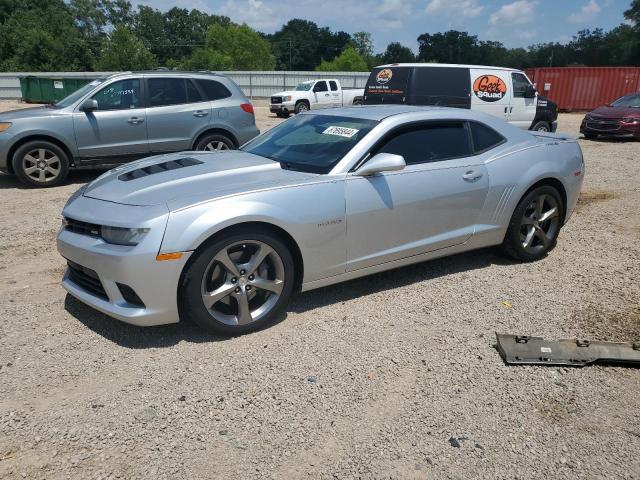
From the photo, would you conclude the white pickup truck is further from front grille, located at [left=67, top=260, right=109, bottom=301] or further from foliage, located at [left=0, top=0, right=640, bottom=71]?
foliage, located at [left=0, top=0, right=640, bottom=71]

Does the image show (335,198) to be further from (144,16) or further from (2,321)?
(144,16)

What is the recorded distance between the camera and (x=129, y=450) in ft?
8.17

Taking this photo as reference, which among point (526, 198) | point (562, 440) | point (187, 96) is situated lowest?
point (562, 440)

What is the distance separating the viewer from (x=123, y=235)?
3238 mm

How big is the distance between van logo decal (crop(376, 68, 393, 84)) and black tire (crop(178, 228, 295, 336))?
9.51 m

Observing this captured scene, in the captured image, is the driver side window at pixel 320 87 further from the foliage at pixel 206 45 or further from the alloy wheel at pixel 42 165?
the foliage at pixel 206 45

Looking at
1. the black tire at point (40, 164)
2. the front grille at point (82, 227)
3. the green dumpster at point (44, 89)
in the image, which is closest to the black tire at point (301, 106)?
the green dumpster at point (44, 89)

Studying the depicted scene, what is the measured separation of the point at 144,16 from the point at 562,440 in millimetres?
118650


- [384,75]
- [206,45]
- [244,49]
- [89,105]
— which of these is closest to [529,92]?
[384,75]

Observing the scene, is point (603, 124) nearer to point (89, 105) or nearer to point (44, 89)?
point (89, 105)

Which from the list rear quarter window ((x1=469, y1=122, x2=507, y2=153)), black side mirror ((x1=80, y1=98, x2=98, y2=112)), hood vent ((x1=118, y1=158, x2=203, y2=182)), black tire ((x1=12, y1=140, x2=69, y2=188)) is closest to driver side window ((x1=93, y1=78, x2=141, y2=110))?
black side mirror ((x1=80, y1=98, x2=98, y2=112))

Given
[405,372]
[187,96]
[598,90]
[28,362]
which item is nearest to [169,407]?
[28,362]

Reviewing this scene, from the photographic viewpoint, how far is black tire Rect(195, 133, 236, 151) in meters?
8.76

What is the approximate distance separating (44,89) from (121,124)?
2419 cm
